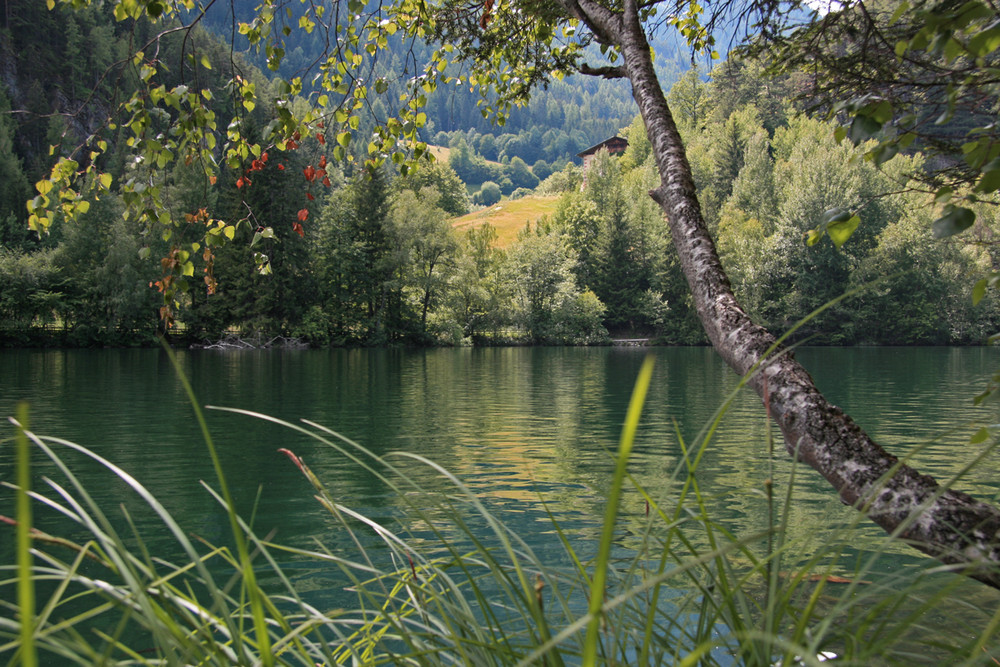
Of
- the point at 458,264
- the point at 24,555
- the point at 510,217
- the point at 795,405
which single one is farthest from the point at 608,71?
the point at 510,217

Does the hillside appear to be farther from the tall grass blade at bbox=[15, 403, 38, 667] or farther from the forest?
the tall grass blade at bbox=[15, 403, 38, 667]

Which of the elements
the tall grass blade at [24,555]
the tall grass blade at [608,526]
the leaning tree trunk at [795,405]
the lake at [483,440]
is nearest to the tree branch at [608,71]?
the leaning tree trunk at [795,405]

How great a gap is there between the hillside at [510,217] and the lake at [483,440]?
6205cm

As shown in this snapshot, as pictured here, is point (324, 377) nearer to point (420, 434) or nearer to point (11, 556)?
point (420, 434)

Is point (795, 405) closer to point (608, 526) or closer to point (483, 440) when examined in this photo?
point (608, 526)

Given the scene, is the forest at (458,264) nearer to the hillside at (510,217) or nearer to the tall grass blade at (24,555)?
the hillside at (510,217)

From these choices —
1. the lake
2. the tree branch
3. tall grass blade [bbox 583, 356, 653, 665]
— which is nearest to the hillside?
the lake

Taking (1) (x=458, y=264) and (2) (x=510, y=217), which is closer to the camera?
(1) (x=458, y=264)

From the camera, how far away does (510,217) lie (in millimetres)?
93250

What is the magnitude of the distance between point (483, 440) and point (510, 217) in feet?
275


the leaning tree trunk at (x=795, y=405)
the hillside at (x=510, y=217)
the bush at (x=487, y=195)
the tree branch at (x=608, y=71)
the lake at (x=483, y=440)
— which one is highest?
the bush at (x=487, y=195)

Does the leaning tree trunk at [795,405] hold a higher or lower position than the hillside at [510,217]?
lower

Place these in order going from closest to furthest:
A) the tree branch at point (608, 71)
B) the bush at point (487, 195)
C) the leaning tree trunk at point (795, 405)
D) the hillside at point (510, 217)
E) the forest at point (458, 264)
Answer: the leaning tree trunk at point (795, 405)
the tree branch at point (608, 71)
the forest at point (458, 264)
the hillside at point (510, 217)
the bush at point (487, 195)

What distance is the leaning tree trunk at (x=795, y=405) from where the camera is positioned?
1703 mm
